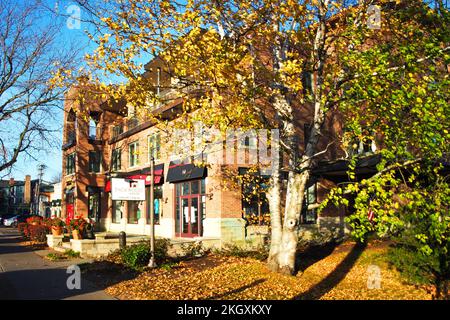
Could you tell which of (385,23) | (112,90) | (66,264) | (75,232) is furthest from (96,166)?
(385,23)

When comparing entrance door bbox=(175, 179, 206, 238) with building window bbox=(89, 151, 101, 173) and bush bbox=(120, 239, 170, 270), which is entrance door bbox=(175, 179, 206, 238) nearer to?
bush bbox=(120, 239, 170, 270)

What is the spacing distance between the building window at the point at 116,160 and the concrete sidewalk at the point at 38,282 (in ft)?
54.8

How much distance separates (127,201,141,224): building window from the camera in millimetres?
28462

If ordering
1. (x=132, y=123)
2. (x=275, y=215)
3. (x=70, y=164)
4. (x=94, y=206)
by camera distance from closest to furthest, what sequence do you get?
(x=275, y=215) < (x=132, y=123) < (x=94, y=206) < (x=70, y=164)

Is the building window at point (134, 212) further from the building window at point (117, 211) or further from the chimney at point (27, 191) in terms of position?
the chimney at point (27, 191)

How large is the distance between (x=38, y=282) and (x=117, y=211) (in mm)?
21128

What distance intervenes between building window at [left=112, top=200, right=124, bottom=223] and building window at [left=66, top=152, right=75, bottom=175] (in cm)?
700

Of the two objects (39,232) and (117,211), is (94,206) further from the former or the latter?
(39,232)

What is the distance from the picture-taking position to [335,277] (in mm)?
12195

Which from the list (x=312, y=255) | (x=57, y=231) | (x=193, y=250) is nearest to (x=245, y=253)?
(x=193, y=250)

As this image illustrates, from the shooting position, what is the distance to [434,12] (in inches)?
377

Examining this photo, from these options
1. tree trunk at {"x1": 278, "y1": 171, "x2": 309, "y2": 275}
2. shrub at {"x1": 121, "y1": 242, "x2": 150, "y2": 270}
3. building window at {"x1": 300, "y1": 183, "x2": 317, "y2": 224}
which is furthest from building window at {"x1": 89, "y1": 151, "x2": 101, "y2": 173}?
tree trunk at {"x1": 278, "y1": 171, "x2": 309, "y2": 275}

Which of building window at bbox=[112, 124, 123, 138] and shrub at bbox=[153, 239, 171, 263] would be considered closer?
shrub at bbox=[153, 239, 171, 263]
